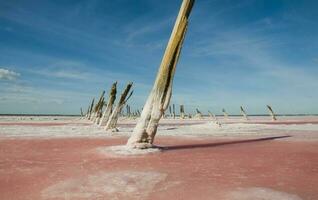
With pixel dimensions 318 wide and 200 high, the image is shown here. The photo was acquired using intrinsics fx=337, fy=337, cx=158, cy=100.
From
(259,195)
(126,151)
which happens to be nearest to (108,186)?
(259,195)

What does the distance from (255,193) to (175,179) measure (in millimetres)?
1632

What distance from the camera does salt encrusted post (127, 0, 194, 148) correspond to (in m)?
11.4

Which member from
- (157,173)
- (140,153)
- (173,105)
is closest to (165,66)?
(140,153)

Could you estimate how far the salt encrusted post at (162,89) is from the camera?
37.5ft

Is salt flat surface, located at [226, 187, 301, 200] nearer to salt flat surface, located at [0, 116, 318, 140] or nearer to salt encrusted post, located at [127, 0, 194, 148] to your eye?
salt encrusted post, located at [127, 0, 194, 148]

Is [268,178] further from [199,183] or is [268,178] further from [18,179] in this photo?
[18,179]

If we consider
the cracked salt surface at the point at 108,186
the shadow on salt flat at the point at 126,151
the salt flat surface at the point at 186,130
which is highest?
the salt flat surface at the point at 186,130

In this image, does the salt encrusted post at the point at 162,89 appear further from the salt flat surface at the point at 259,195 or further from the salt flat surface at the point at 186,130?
the salt flat surface at the point at 186,130

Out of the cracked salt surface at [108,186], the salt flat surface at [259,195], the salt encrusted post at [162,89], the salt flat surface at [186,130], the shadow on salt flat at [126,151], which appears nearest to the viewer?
the salt flat surface at [259,195]

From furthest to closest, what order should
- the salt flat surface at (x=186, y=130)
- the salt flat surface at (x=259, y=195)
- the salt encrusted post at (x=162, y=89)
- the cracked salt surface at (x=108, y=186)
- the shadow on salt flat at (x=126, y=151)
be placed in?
the salt flat surface at (x=186, y=130) → the salt encrusted post at (x=162, y=89) → the shadow on salt flat at (x=126, y=151) → the cracked salt surface at (x=108, y=186) → the salt flat surface at (x=259, y=195)

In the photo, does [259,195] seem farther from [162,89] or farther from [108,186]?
[162,89]

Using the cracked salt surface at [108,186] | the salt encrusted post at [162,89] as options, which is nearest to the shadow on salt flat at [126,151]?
the salt encrusted post at [162,89]

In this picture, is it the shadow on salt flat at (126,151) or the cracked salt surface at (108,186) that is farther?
the shadow on salt flat at (126,151)

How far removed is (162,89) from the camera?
37.9 ft
